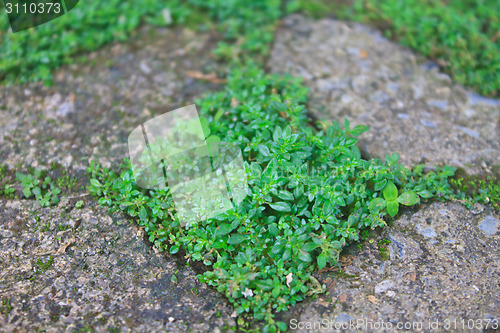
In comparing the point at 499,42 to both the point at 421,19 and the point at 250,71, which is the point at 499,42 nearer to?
the point at 421,19

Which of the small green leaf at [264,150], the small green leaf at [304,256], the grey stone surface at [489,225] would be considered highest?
the small green leaf at [264,150]

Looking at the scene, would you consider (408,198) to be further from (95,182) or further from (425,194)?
(95,182)

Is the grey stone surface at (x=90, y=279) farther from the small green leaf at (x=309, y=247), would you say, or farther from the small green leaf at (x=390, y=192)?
the small green leaf at (x=390, y=192)

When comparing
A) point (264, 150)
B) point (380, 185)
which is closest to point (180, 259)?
point (264, 150)

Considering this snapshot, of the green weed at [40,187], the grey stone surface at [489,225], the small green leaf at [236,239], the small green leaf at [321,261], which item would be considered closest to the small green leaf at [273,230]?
the small green leaf at [236,239]

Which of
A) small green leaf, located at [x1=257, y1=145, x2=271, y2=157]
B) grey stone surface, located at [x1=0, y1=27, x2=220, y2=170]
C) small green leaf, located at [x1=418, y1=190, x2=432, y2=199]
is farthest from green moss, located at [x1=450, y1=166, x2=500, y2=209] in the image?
grey stone surface, located at [x1=0, y1=27, x2=220, y2=170]

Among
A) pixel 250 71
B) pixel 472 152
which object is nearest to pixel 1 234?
pixel 250 71
